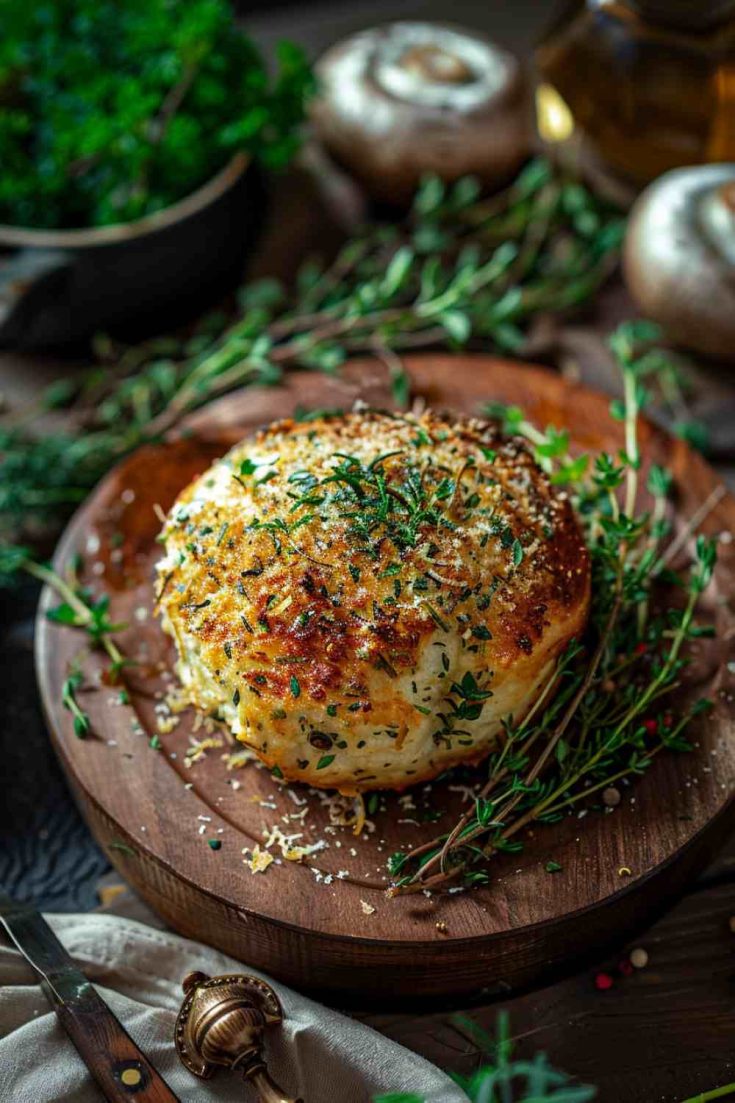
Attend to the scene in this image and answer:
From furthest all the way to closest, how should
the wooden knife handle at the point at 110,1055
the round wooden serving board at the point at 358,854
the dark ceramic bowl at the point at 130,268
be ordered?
the dark ceramic bowl at the point at 130,268
the round wooden serving board at the point at 358,854
the wooden knife handle at the point at 110,1055

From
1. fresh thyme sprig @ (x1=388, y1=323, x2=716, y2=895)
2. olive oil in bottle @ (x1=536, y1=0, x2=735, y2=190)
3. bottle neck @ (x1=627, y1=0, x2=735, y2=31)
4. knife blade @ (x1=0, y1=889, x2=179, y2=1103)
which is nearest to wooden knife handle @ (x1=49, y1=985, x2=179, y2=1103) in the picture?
knife blade @ (x1=0, y1=889, x2=179, y2=1103)

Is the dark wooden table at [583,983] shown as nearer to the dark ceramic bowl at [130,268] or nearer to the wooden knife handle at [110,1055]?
the wooden knife handle at [110,1055]

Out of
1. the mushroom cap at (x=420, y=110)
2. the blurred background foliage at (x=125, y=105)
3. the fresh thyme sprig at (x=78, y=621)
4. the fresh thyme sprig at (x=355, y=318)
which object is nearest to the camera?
the fresh thyme sprig at (x=78, y=621)

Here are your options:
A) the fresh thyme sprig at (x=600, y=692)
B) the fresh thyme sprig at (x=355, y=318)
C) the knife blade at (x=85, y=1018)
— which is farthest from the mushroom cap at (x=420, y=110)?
the knife blade at (x=85, y=1018)

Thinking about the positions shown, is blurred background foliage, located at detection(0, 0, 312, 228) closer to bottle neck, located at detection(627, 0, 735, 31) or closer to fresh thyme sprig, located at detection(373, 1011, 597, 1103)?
bottle neck, located at detection(627, 0, 735, 31)

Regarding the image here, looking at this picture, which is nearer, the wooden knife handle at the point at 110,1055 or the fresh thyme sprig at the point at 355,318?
the wooden knife handle at the point at 110,1055

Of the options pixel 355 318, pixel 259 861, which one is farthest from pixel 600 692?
pixel 355 318

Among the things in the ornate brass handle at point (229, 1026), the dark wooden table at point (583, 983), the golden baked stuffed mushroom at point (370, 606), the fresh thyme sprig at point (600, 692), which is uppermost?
the golden baked stuffed mushroom at point (370, 606)
